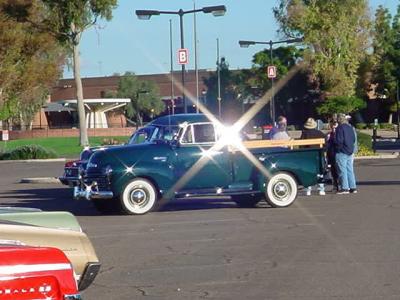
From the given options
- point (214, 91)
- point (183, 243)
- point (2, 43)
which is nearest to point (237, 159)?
point (183, 243)

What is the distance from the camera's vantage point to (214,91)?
88375mm

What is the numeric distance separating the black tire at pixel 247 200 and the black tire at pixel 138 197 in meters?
2.27

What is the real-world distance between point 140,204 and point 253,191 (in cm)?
220

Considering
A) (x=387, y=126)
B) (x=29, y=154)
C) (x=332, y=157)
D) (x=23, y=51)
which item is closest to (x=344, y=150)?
(x=332, y=157)

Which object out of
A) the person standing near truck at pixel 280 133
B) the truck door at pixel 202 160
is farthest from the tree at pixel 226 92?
the truck door at pixel 202 160

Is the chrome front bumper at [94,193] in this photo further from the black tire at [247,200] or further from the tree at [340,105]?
the tree at [340,105]

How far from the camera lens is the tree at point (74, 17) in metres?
52.7

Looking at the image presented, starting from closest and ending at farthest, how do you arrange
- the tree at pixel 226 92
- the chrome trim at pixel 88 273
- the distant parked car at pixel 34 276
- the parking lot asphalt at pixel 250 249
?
the distant parked car at pixel 34 276 → the chrome trim at pixel 88 273 → the parking lot asphalt at pixel 250 249 → the tree at pixel 226 92

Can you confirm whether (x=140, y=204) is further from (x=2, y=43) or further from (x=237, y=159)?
(x=2, y=43)

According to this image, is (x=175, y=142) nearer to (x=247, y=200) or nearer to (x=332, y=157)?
(x=247, y=200)

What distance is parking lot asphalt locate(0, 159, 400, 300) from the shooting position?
32.0ft

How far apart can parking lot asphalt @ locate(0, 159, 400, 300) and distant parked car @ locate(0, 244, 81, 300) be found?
5378 millimetres

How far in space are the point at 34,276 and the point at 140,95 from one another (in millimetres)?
108237

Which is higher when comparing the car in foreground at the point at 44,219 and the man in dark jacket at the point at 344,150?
the car in foreground at the point at 44,219
